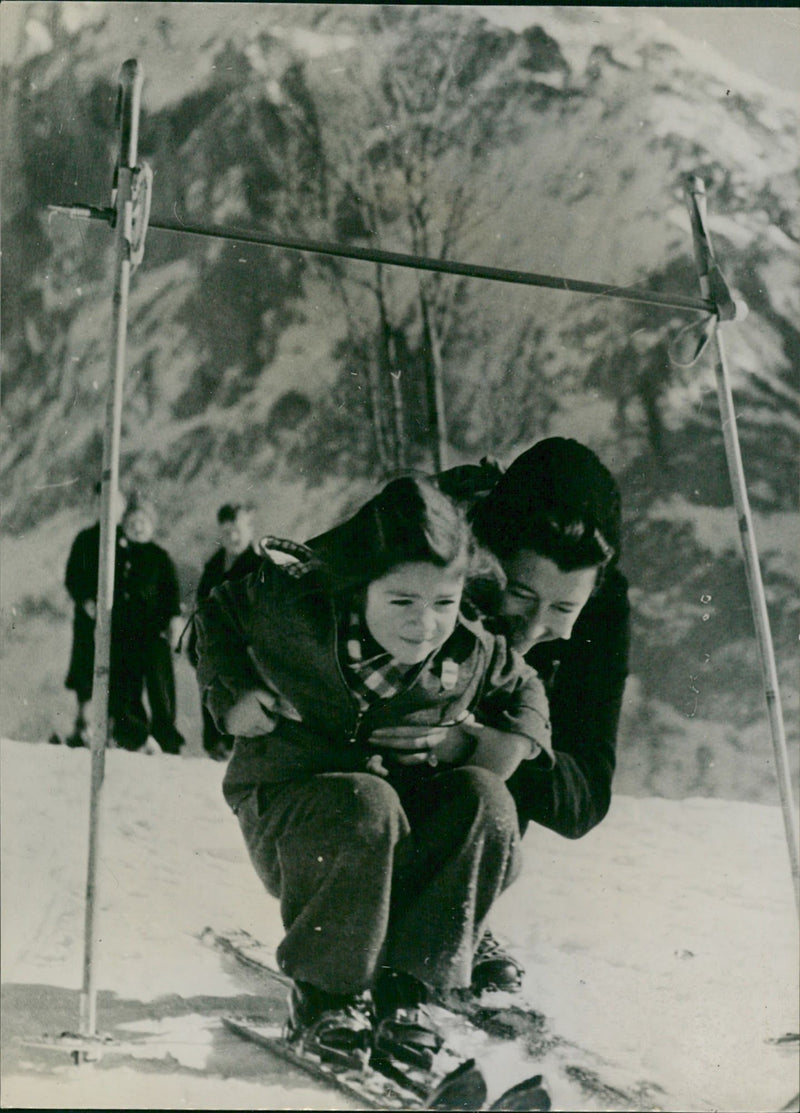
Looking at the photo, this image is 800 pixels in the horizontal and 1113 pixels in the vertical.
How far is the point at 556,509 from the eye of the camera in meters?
2.53

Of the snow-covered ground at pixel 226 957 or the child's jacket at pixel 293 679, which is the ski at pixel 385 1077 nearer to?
the snow-covered ground at pixel 226 957

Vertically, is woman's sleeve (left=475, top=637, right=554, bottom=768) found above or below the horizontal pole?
below

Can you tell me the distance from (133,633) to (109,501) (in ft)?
0.88

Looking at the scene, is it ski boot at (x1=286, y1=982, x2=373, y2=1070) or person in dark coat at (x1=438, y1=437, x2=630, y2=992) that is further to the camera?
person in dark coat at (x1=438, y1=437, x2=630, y2=992)

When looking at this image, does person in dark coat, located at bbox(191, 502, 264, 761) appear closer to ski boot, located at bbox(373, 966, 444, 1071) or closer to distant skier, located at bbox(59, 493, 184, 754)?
distant skier, located at bbox(59, 493, 184, 754)

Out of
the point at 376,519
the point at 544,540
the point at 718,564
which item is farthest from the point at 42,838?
the point at 718,564

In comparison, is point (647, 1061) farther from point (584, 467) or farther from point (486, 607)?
point (584, 467)

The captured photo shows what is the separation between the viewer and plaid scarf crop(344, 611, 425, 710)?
2.41m

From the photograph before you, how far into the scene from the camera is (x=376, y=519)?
2461mm

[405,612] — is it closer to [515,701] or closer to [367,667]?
[367,667]

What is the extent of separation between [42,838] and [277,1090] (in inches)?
26.8

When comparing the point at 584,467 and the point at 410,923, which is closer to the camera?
the point at 410,923

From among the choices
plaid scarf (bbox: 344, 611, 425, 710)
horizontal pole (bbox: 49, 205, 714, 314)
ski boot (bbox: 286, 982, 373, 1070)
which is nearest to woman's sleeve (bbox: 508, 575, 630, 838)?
plaid scarf (bbox: 344, 611, 425, 710)

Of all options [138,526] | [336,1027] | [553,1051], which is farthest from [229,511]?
[553,1051]
